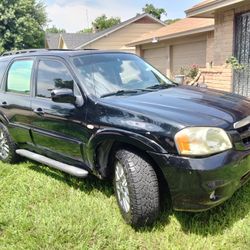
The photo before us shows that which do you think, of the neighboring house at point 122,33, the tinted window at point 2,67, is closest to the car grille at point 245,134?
the tinted window at point 2,67

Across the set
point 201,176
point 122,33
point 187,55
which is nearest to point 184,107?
point 201,176

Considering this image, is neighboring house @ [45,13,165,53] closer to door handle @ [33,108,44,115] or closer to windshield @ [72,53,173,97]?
windshield @ [72,53,173,97]

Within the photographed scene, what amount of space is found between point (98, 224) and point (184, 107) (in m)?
1.42

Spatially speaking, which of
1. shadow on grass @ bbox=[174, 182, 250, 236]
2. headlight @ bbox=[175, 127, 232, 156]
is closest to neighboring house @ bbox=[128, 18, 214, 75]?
shadow on grass @ bbox=[174, 182, 250, 236]

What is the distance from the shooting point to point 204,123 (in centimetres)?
305

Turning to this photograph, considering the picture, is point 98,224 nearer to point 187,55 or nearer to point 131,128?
point 131,128

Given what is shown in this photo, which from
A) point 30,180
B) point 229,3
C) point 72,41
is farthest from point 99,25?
point 30,180

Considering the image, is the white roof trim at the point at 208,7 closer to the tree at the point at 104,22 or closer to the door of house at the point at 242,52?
the door of house at the point at 242,52

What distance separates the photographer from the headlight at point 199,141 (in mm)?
2951

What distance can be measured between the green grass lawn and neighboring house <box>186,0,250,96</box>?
5.53m

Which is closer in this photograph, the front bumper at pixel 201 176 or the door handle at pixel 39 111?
the front bumper at pixel 201 176

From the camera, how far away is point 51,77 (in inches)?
177

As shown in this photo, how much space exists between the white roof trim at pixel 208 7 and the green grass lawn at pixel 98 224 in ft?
18.3

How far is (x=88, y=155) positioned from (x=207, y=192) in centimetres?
141
